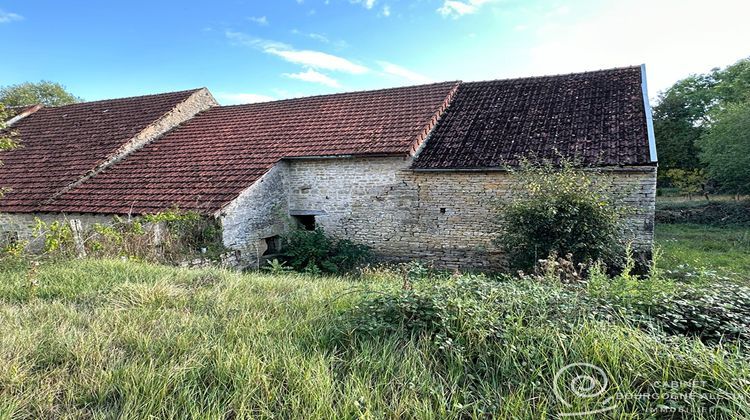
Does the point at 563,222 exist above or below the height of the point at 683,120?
below

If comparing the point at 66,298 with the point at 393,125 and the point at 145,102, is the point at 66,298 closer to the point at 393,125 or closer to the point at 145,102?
the point at 393,125

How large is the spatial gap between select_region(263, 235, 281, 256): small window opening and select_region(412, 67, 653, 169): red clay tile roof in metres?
4.59

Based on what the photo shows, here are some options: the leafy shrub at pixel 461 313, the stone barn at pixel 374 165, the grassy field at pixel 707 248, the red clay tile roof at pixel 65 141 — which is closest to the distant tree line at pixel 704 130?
the grassy field at pixel 707 248

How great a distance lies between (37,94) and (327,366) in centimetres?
3400

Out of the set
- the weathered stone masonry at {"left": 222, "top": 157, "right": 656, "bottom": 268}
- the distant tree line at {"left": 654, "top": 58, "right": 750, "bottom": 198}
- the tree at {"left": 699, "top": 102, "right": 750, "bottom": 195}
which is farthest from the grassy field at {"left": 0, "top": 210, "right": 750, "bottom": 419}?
the distant tree line at {"left": 654, "top": 58, "right": 750, "bottom": 198}

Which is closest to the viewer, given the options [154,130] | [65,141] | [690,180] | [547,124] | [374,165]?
[547,124]

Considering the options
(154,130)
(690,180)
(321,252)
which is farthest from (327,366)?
(690,180)

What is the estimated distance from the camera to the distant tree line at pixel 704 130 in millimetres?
18406

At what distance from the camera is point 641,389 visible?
7.83ft

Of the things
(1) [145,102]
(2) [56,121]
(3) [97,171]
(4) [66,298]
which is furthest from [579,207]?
(2) [56,121]

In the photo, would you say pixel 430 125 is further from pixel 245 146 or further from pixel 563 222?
pixel 245 146

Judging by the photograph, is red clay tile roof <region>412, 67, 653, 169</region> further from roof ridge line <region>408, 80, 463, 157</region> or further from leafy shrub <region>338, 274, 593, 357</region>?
leafy shrub <region>338, 274, 593, 357</region>

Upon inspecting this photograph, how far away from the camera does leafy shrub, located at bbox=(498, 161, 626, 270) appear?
755 cm

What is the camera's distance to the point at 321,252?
34.3 feet
